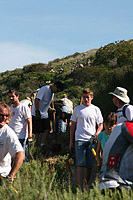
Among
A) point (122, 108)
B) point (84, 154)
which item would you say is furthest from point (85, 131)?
point (122, 108)

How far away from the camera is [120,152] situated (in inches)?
144

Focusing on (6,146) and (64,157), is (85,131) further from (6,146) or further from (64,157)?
(6,146)

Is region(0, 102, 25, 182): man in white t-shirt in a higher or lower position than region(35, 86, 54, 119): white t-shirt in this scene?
lower

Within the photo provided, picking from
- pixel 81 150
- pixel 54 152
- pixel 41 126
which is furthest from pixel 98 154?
pixel 54 152

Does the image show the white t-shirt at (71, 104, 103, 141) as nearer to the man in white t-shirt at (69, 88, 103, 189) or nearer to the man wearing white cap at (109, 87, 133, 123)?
the man in white t-shirt at (69, 88, 103, 189)

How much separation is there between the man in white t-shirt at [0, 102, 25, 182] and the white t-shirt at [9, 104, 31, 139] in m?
2.09

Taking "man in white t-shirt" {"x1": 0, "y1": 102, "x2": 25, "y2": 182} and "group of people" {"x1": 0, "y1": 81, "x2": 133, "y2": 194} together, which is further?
"man in white t-shirt" {"x1": 0, "y1": 102, "x2": 25, "y2": 182}

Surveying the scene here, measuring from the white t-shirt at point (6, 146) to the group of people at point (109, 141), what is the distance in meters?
0.81

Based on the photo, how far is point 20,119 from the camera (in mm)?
6539

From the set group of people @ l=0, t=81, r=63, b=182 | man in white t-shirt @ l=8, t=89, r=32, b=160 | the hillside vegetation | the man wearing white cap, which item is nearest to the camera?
the hillside vegetation

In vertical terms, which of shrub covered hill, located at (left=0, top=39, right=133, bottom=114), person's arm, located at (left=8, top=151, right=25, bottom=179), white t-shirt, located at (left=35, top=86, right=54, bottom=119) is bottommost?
person's arm, located at (left=8, top=151, right=25, bottom=179)

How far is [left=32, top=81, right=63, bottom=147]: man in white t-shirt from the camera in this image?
7.80 meters

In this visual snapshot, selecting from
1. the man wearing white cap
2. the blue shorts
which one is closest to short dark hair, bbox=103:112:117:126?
the man wearing white cap

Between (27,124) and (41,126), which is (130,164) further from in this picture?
(41,126)
